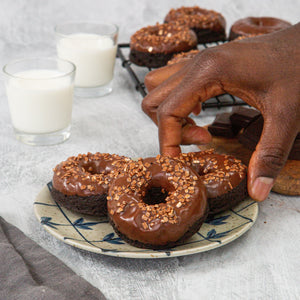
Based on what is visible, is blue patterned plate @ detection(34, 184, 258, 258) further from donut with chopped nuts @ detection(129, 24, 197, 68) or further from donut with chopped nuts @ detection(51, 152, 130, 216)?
donut with chopped nuts @ detection(129, 24, 197, 68)

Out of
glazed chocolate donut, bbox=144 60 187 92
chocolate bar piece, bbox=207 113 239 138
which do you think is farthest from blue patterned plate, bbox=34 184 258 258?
glazed chocolate donut, bbox=144 60 187 92

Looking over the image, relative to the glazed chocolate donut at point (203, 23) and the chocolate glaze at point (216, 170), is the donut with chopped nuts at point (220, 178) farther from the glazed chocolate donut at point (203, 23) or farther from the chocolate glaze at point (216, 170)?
the glazed chocolate donut at point (203, 23)

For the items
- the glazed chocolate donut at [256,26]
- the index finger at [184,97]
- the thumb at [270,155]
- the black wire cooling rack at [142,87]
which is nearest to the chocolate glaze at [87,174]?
the index finger at [184,97]

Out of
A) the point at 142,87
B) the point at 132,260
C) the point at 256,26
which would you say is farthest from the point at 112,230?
the point at 256,26

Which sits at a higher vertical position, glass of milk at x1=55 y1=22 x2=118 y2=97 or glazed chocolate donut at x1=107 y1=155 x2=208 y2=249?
glazed chocolate donut at x1=107 y1=155 x2=208 y2=249

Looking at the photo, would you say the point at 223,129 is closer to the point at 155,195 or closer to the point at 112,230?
the point at 155,195

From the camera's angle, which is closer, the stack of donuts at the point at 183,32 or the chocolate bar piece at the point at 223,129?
the chocolate bar piece at the point at 223,129

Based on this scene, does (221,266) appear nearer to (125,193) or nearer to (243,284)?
(243,284)
